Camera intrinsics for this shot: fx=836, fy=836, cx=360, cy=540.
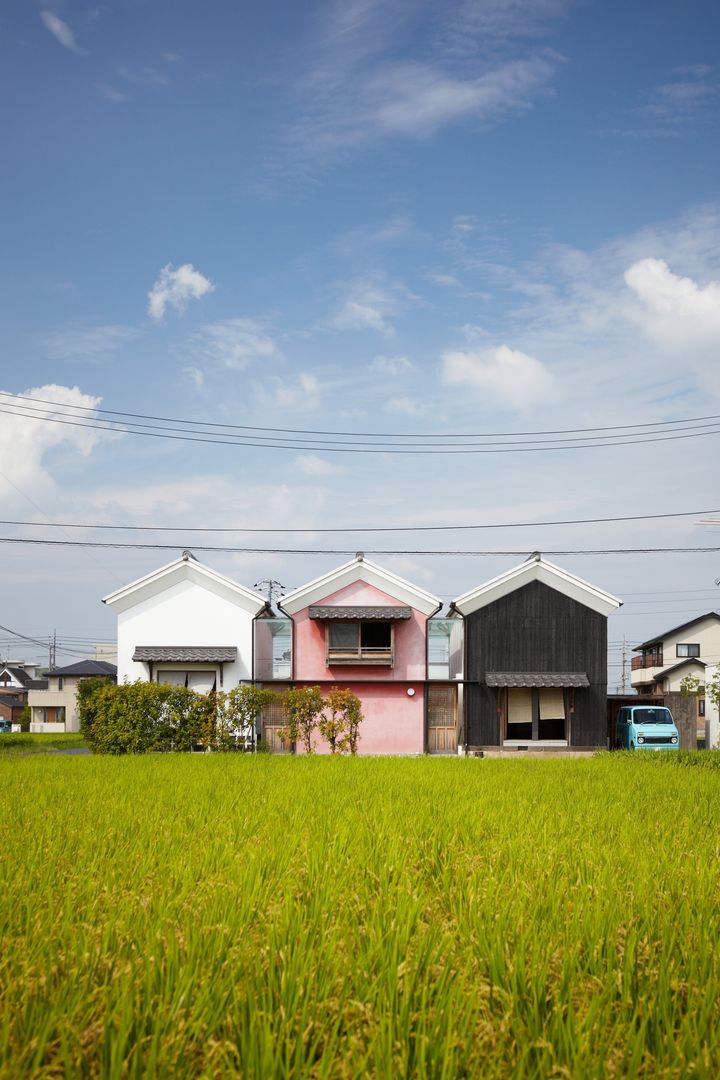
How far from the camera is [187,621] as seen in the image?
26.8m

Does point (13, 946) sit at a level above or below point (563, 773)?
above

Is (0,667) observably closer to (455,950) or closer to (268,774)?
(268,774)

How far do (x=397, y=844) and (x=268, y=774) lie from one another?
718 centimetres

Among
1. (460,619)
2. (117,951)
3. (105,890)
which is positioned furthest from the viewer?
(460,619)

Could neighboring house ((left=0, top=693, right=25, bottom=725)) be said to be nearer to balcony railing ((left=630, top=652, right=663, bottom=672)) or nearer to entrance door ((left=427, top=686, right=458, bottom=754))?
balcony railing ((left=630, top=652, right=663, bottom=672))

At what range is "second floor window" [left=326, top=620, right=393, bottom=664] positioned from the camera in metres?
27.0

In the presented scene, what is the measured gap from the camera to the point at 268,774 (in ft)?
40.8

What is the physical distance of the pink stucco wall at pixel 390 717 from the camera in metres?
27.1

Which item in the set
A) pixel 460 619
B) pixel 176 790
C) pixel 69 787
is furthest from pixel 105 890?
pixel 460 619

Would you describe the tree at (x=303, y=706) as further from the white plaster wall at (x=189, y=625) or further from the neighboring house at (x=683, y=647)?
the neighboring house at (x=683, y=647)

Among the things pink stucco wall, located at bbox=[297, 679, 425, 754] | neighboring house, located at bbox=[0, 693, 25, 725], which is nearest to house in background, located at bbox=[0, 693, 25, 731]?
neighboring house, located at bbox=[0, 693, 25, 725]

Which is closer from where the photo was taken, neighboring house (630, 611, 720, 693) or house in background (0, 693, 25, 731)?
neighboring house (630, 611, 720, 693)

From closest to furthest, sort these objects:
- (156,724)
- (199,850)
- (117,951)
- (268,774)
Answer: (117,951) → (199,850) → (268,774) → (156,724)

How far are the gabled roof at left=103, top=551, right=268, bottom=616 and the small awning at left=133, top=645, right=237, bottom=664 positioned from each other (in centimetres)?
149
